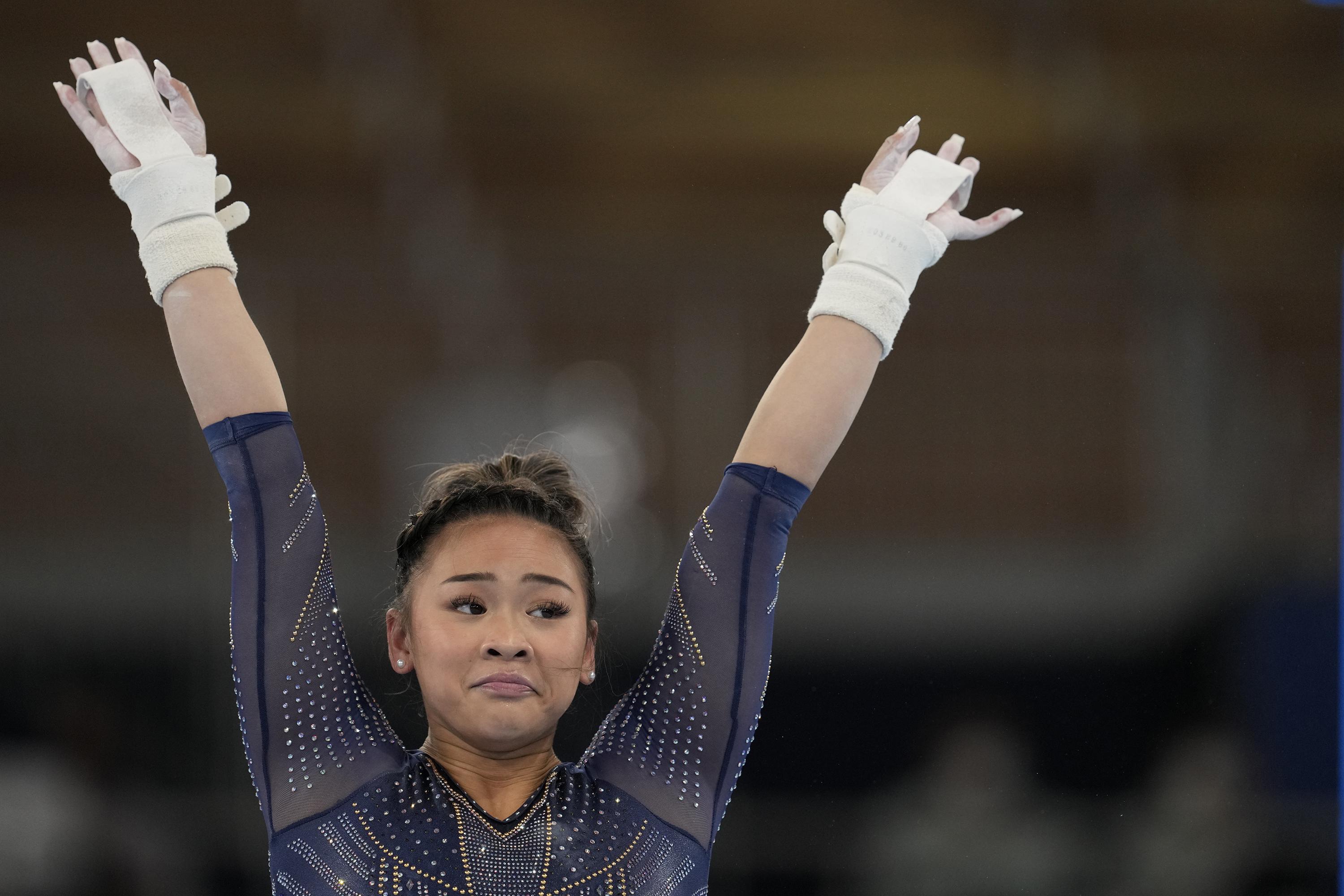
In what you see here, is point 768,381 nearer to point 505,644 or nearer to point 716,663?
point 716,663

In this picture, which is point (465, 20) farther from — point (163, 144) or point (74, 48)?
point (163, 144)

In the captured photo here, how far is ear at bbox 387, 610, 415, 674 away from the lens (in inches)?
49.8

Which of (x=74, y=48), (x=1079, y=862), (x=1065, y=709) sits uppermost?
(x=74, y=48)

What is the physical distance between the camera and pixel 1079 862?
2.40 m

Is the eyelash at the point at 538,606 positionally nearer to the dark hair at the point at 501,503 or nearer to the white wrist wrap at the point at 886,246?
the dark hair at the point at 501,503

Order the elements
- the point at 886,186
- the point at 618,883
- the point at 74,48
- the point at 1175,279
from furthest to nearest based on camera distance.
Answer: the point at 1175,279 < the point at 74,48 < the point at 886,186 < the point at 618,883

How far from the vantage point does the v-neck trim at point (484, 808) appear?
1.18 m

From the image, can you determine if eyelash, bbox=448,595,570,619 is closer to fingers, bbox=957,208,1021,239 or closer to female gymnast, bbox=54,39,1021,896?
female gymnast, bbox=54,39,1021,896

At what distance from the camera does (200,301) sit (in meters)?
1.19

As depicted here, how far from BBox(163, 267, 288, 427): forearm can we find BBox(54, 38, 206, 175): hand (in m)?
0.16

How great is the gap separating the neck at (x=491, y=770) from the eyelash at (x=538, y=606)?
0.13 m

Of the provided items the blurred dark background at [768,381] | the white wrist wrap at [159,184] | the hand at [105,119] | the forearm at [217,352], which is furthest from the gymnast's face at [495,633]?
the blurred dark background at [768,381]

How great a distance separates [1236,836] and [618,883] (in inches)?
66.9

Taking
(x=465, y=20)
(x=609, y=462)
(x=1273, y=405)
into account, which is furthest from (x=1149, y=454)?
(x=465, y=20)
